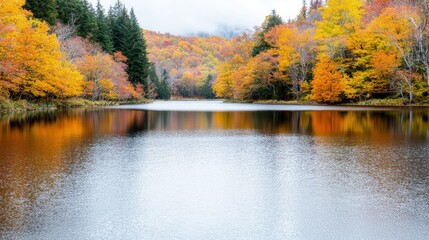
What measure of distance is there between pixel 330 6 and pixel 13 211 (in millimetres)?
54830

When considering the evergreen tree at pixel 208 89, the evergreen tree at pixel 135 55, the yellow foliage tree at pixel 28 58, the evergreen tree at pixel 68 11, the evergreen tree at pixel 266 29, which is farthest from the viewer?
the evergreen tree at pixel 208 89

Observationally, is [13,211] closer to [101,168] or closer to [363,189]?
[101,168]

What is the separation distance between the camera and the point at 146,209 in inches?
236

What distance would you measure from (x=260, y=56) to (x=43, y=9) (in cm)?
3268

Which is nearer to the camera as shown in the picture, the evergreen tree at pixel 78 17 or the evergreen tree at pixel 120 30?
the evergreen tree at pixel 78 17

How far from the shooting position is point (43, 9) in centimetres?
4944

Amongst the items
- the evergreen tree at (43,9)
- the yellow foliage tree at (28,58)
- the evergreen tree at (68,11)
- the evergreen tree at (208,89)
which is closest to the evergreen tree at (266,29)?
the evergreen tree at (68,11)

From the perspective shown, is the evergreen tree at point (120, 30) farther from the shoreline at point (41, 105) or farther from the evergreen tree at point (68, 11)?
the shoreline at point (41, 105)

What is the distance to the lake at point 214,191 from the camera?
16.9 ft

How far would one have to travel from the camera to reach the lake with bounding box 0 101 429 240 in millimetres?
5160

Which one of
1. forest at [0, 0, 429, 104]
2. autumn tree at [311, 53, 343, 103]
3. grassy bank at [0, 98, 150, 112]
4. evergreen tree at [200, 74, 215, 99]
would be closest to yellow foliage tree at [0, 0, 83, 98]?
forest at [0, 0, 429, 104]

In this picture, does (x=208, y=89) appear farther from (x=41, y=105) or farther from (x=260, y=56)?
(x=41, y=105)

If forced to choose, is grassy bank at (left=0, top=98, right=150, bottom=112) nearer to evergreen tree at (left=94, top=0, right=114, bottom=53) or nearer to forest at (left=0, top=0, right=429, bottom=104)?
forest at (left=0, top=0, right=429, bottom=104)

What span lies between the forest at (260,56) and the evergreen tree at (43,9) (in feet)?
0.48
